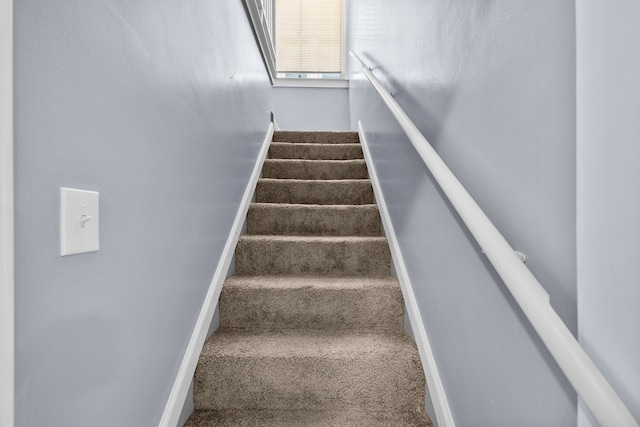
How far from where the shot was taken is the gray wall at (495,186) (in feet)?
1.82

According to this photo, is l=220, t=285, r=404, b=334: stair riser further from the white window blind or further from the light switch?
the white window blind

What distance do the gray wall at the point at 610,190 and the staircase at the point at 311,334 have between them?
2.49 feet

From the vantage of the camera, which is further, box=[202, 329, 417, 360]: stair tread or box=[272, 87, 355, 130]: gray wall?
box=[272, 87, 355, 130]: gray wall

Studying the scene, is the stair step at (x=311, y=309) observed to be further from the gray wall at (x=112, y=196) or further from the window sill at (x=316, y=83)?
the window sill at (x=316, y=83)

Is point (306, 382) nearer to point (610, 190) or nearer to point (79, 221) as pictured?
point (79, 221)

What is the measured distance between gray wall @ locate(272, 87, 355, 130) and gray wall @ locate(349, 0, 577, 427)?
8.86 feet

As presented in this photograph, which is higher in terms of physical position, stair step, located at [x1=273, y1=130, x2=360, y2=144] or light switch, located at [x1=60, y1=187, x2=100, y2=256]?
stair step, located at [x1=273, y1=130, x2=360, y2=144]

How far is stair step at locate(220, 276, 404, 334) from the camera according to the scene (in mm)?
1414

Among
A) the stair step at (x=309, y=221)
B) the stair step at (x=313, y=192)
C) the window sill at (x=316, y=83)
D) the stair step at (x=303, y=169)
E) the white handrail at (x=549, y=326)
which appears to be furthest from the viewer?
the window sill at (x=316, y=83)

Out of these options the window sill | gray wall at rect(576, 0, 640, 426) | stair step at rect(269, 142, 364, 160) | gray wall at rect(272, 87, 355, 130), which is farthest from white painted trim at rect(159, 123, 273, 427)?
the window sill

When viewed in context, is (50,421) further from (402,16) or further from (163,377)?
(402,16)

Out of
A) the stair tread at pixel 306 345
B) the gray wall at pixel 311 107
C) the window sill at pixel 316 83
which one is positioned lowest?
the stair tread at pixel 306 345

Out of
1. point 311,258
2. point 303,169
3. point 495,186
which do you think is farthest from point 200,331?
point 303,169

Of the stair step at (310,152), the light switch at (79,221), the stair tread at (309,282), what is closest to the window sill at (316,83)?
A: the stair step at (310,152)
